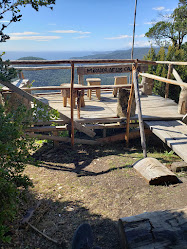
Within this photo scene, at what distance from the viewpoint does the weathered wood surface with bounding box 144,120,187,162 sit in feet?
16.2

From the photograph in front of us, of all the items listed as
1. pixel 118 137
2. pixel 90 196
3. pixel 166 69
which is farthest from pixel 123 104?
pixel 166 69

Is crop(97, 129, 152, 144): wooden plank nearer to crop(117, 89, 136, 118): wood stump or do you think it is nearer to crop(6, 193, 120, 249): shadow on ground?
crop(117, 89, 136, 118): wood stump

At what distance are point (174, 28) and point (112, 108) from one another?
1699 centimetres

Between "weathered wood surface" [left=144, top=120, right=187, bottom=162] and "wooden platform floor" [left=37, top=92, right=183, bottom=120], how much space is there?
1.12 feet

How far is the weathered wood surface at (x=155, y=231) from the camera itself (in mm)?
2527

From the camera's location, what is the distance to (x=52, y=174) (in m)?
5.28

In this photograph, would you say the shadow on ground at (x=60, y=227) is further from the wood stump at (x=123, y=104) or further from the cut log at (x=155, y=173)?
the wood stump at (x=123, y=104)

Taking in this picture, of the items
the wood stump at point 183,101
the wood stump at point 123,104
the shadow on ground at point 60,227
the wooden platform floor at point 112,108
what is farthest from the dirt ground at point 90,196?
the wood stump at point 183,101

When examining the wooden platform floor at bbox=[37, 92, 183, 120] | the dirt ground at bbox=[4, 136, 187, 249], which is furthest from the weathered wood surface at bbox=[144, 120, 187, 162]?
the dirt ground at bbox=[4, 136, 187, 249]

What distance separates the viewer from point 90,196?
4.20m

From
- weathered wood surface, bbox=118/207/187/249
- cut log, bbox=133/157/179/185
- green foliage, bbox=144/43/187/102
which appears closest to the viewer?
weathered wood surface, bbox=118/207/187/249

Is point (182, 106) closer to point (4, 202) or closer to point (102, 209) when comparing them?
point (102, 209)

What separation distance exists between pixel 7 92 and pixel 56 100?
10.3ft

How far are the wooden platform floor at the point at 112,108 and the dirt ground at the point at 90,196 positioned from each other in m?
1.43
